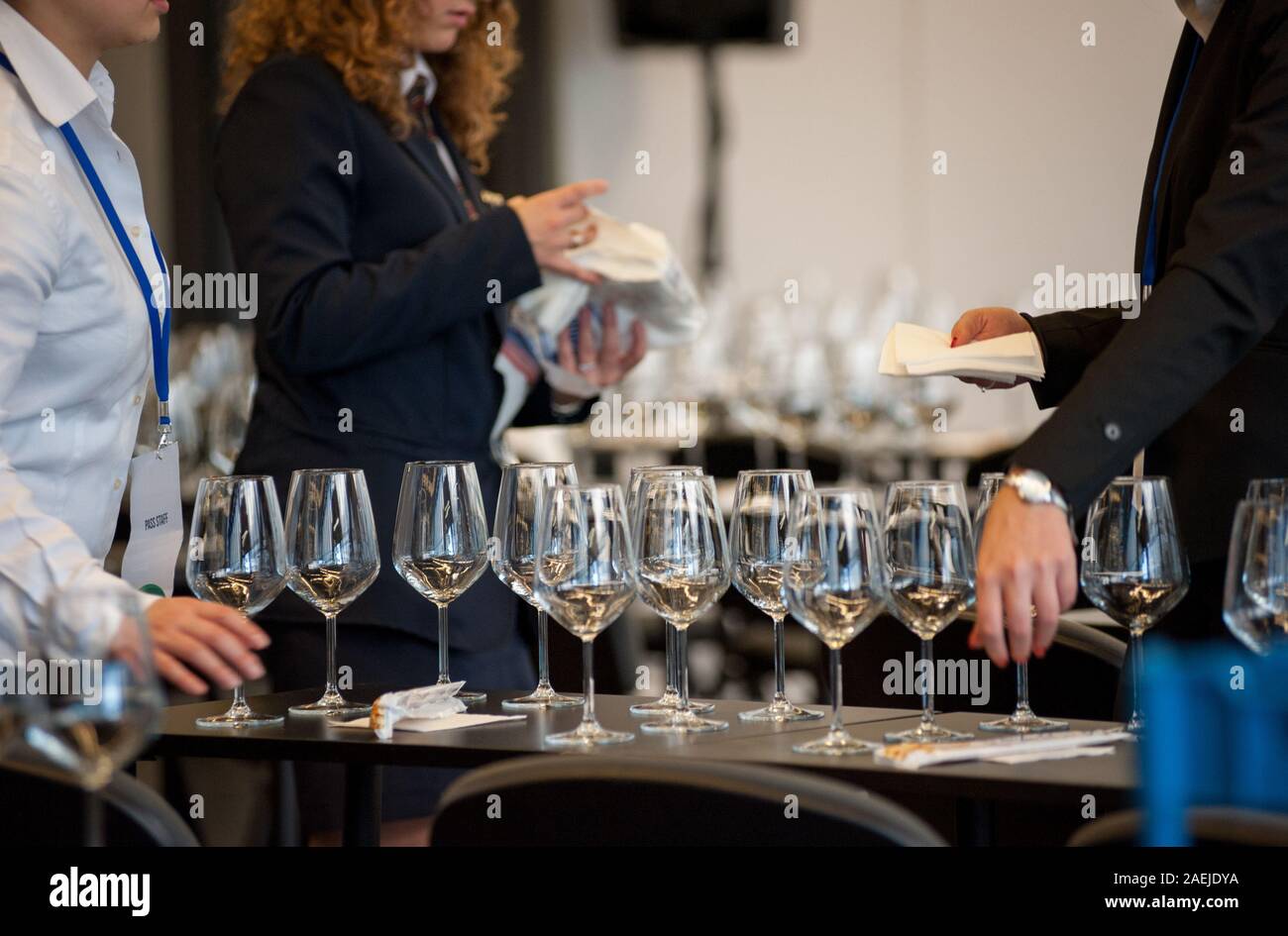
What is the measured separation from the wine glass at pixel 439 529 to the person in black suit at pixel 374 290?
50 cm

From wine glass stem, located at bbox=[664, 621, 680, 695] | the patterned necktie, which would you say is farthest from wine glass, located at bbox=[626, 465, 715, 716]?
the patterned necktie

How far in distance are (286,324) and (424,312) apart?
0.19 m

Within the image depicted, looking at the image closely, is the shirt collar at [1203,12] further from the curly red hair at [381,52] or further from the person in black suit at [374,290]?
the curly red hair at [381,52]

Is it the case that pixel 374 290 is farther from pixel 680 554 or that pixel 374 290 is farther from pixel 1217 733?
pixel 1217 733

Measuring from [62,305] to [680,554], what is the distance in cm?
72

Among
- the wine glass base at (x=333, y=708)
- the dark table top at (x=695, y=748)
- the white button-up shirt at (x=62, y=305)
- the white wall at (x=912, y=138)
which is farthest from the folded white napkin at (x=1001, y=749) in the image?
the white wall at (x=912, y=138)

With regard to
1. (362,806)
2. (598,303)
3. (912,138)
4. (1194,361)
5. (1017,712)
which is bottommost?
(362,806)

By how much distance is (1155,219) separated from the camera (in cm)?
176

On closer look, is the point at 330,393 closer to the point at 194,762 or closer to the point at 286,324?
the point at 286,324

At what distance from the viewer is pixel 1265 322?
150cm

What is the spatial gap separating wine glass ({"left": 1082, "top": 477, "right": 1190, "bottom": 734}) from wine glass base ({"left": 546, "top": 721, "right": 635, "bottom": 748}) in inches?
17.7

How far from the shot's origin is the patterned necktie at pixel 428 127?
255 cm

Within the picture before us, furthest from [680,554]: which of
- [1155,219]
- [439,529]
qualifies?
[1155,219]
